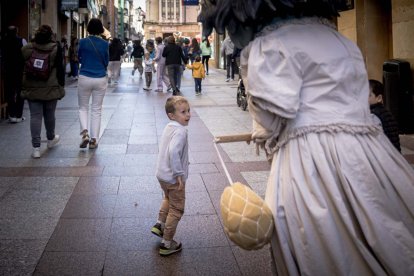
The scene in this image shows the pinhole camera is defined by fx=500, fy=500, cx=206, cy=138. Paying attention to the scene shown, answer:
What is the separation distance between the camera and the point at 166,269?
3590mm

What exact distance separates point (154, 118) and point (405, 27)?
17.8 ft

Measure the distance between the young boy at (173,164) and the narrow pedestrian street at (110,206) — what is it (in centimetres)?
19

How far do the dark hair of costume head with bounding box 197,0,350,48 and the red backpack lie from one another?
4.94 meters

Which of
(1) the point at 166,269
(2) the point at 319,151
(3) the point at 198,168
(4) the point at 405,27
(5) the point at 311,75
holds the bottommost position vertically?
(1) the point at 166,269

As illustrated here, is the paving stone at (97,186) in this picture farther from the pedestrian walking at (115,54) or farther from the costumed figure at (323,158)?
the pedestrian walking at (115,54)

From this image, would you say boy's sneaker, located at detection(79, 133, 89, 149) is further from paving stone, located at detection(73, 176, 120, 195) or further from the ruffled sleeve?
the ruffled sleeve

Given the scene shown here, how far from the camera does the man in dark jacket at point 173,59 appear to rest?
51.9ft

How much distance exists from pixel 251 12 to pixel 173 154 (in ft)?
5.09

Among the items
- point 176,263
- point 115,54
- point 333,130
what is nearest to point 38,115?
point 176,263

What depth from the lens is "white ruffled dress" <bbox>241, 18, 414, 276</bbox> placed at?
6.98 ft

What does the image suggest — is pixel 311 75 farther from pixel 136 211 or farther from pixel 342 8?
pixel 136 211

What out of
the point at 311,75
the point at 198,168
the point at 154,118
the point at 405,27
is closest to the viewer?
the point at 311,75

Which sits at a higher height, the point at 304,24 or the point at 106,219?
the point at 304,24

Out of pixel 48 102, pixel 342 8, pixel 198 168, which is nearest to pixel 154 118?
pixel 48 102
